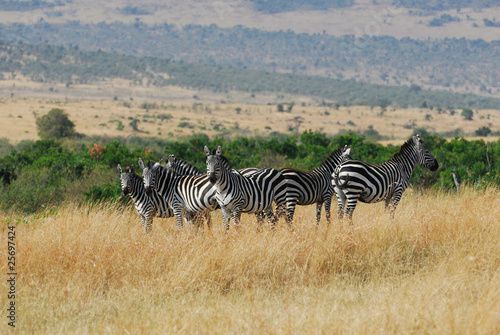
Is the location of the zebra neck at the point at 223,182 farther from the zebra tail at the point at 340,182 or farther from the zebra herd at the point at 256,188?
the zebra tail at the point at 340,182

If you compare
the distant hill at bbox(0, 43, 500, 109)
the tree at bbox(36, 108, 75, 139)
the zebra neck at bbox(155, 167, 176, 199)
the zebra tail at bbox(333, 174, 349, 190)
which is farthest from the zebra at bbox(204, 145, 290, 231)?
the distant hill at bbox(0, 43, 500, 109)

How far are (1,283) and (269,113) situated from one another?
3797 inches

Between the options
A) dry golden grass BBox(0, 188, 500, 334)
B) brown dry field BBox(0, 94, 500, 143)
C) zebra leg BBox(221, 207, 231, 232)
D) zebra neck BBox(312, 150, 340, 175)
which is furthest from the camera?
brown dry field BBox(0, 94, 500, 143)

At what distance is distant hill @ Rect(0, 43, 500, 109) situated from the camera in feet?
531

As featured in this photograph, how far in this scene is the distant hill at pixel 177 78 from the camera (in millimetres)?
161875

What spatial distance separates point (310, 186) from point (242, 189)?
2.06 m

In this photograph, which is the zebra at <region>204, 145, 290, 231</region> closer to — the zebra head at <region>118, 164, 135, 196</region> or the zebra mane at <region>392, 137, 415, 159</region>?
the zebra head at <region>118, 164, 135, 196</region>

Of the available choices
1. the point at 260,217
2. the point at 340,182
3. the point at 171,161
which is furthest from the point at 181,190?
the point at 340,182

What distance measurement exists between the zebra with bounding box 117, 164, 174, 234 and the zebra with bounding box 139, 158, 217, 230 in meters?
0.27

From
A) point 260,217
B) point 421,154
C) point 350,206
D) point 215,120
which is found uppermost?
point 215,120

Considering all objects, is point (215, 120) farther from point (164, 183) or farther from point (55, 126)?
point (164, 183)

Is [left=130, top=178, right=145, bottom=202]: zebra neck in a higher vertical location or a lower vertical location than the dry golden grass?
higher

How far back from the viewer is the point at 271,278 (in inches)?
336

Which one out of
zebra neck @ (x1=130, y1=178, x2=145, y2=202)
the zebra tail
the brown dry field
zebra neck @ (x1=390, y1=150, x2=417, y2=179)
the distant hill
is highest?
the distant hill
